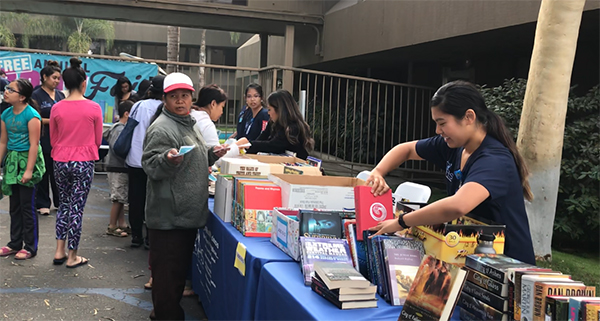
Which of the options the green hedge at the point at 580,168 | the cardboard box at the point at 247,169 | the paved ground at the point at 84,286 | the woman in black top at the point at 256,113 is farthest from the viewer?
the woman in black top at the point at 256,113

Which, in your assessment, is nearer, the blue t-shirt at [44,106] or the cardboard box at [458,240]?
the cardboard box at [458,240]

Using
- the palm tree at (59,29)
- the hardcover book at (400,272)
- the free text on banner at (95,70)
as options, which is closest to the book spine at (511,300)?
the hardcover book at (400,272)

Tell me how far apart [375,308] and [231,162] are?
216 cm

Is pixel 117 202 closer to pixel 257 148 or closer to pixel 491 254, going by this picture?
pixel 257 148

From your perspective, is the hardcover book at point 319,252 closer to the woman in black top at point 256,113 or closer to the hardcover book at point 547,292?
the hardcover book at point 547,292

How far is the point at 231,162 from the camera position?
4.11 meters

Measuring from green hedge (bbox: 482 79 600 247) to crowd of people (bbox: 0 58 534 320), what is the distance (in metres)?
3.08

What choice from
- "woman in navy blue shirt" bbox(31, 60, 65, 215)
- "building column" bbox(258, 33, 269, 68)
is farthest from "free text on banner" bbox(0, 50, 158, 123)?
"building column" bbox(258, 33, 269, 68)

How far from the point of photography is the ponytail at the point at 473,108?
2.53 meters

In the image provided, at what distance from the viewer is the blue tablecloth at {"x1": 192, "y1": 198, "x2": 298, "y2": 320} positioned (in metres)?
2.83

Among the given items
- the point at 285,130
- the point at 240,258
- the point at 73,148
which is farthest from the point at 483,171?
the point at 73,148

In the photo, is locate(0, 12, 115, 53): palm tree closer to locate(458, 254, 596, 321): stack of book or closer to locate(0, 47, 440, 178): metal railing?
locate(0, 47, 440, 178): metal railing

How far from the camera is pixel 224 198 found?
379 centimetres

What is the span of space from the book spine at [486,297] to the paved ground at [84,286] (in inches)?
109
